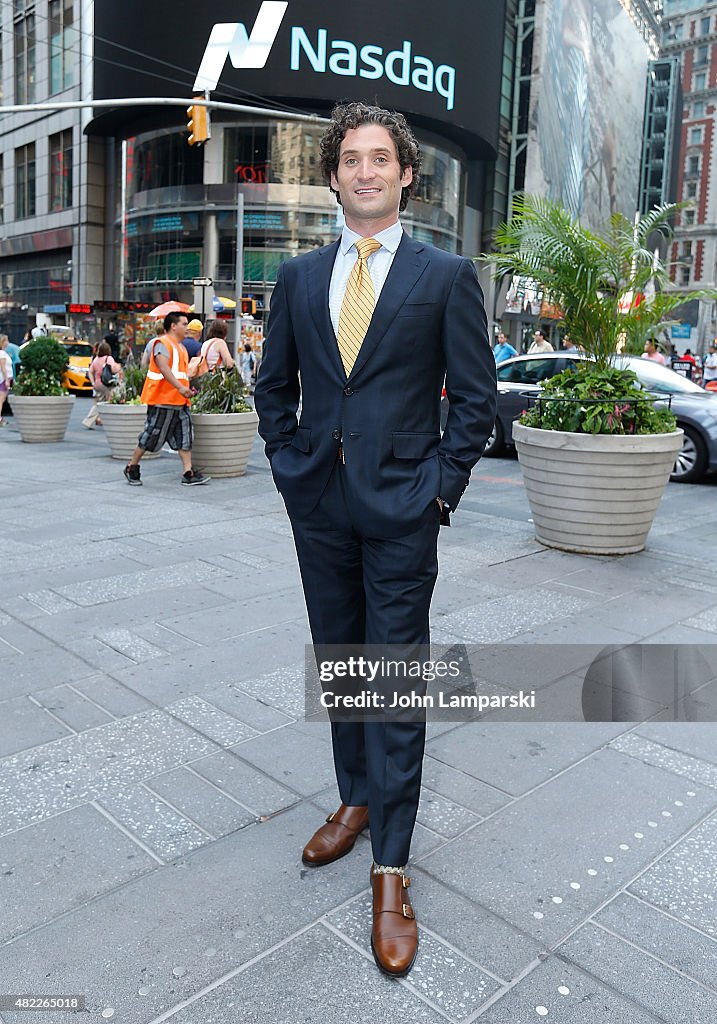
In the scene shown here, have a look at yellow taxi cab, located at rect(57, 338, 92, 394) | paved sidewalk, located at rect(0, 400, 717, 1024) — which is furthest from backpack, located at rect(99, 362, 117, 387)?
paved sidewalk, located at rect(0, 400, 717, 1024)

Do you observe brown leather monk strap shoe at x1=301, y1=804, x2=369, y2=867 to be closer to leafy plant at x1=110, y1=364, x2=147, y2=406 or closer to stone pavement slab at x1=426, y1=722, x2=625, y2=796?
stone pavement slab at x1=426, y1=722, x2=625, y2=796

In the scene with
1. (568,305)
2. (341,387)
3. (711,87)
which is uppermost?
(711,87)

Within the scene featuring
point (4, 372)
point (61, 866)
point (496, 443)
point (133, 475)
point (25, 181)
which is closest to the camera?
point (61, 866)

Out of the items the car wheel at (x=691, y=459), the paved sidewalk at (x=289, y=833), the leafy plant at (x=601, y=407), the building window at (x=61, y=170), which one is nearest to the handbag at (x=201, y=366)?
the leafy plant at (x=601, y=407)

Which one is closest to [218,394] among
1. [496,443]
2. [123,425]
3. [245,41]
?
[123,425]

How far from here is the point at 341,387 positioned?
2428 mm

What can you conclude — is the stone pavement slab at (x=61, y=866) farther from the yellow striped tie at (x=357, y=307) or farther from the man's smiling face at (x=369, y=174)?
the man's smiling face at (x=369, y=174)

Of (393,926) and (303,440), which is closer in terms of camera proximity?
(393,926)

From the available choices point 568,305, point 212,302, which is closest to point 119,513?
point 568,305

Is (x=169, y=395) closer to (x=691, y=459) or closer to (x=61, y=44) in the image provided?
(x=691, y=459)

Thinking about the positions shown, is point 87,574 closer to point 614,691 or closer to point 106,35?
point 614,691

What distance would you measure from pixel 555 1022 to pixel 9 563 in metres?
4.98

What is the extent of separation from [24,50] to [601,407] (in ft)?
165

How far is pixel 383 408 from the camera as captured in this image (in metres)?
2.39
